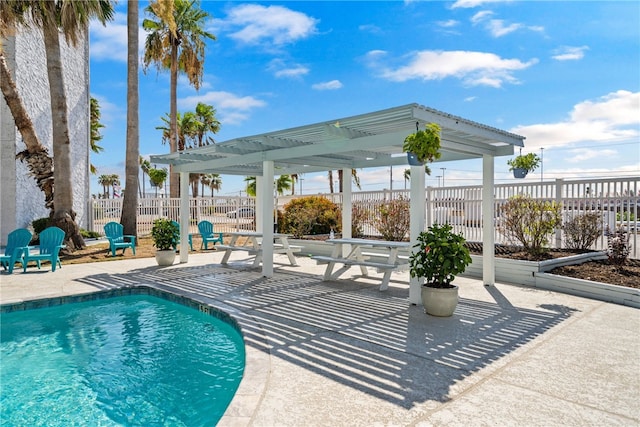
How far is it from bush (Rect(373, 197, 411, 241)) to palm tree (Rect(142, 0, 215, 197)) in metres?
12.4

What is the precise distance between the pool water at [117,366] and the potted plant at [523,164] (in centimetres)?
561

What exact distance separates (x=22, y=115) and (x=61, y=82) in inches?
74.2

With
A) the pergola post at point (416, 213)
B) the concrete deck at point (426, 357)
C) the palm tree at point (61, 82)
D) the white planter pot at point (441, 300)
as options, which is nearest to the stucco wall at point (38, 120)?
the palm tree at point (61, 82)

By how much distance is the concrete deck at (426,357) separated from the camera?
8.93ft

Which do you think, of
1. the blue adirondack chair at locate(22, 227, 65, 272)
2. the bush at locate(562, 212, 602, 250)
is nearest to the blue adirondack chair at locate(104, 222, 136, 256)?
the blue adirondack chair at locate(22, 227, 65, 272)

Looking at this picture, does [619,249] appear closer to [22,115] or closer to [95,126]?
[22,115]

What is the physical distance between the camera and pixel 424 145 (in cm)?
507

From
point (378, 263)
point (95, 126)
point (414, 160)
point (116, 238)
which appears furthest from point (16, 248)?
point (95, 126)

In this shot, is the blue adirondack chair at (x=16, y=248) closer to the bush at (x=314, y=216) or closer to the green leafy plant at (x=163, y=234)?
the green leafy plant at (x=163, y=234)

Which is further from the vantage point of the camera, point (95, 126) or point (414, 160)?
point (95, 126)

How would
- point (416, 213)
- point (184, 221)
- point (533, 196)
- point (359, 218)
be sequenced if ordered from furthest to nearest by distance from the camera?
point (359, 218) → point (184, 221) → point (533, 196) → point (416, 213)

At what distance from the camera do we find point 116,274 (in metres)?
8.64

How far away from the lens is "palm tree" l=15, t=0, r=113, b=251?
37.2 ft

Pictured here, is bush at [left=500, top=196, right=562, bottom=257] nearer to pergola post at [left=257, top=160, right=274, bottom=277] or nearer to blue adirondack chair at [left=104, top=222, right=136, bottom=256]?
pergola post at [left=257, top=160, right=274, bottom=277]
